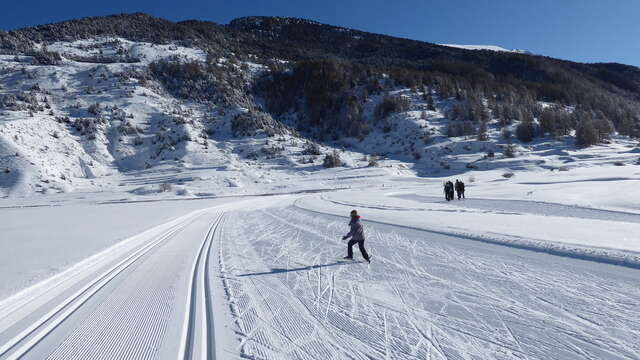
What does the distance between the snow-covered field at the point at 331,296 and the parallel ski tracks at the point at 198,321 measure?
0.08 ft

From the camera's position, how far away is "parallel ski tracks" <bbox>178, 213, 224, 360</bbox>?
12.0 feet

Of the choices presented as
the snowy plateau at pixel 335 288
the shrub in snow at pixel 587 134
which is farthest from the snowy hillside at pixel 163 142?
the snowy plateau at pixel 335 288

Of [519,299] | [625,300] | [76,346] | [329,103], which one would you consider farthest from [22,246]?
[329,103]

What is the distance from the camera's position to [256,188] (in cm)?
4409

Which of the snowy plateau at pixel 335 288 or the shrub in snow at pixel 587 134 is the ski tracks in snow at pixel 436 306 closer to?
the snowy plateau at pixel 335 288

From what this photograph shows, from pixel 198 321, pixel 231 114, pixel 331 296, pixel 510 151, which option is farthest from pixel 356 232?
pixel 231 114

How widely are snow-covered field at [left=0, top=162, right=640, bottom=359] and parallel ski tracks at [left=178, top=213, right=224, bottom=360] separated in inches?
1.0

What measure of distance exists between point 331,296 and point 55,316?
4.06 m

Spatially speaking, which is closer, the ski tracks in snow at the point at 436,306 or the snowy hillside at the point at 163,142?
the ski tracks in snow at the point at 436,306

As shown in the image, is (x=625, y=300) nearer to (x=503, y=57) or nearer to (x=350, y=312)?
(x=350, y=312)

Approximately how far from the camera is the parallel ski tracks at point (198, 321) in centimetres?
366

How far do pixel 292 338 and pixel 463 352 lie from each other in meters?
1.90

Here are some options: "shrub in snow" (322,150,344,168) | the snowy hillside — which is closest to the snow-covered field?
the snowy hillside

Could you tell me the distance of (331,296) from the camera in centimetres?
534
